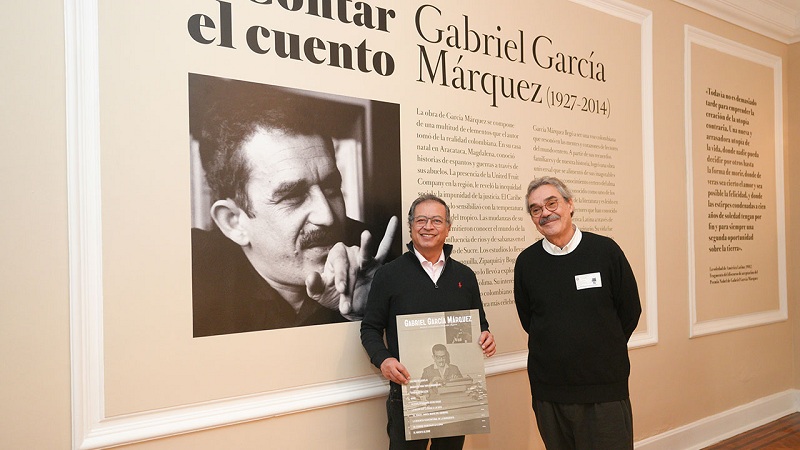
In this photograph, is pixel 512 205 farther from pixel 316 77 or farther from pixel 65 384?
pixel 65 384

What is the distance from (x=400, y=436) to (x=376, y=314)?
580mm

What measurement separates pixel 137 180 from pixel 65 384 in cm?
85

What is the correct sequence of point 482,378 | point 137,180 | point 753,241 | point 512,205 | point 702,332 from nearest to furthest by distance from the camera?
1. point 137,180
2. point 482,378
3. point 512,205
4. point 702,332
5. point 753,241

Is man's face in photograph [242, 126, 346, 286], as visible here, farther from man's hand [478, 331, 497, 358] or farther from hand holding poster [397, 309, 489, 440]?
man's hand [478, 331, 497, 358]

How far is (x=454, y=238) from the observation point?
141 inches

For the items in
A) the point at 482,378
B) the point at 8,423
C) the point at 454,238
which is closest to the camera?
the point at 8,423

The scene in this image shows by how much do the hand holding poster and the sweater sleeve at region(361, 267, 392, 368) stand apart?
0.18 m

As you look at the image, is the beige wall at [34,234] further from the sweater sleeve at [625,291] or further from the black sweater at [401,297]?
the sweater sleeve at [625,291]

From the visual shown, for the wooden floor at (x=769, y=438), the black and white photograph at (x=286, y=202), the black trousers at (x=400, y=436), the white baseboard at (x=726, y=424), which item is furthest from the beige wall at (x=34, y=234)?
the wooden floor at (x=769, y=438)

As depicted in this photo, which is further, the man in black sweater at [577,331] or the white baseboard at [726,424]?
the white baseboard at [726,424]

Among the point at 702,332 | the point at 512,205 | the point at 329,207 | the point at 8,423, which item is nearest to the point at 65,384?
the point at 8,423

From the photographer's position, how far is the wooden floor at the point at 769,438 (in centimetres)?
501

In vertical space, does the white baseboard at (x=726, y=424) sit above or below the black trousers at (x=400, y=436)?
below

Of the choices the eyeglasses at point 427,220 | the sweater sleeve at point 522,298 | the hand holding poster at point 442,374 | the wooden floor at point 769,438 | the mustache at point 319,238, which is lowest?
the wooden floor at point 769,438
